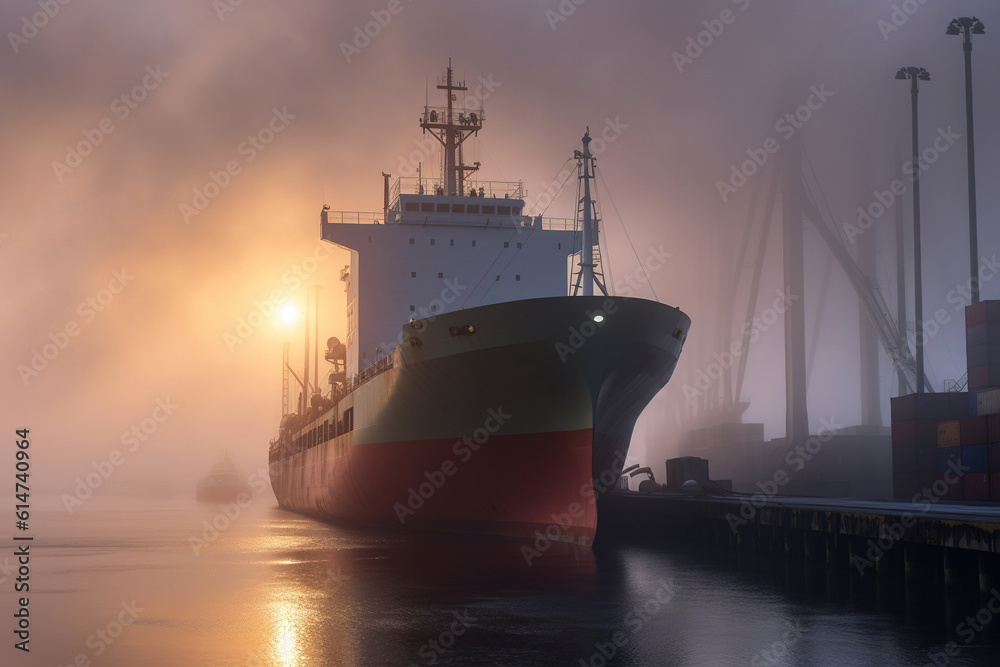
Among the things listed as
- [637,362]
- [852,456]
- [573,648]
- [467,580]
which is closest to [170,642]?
[573,648]

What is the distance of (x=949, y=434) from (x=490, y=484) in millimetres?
22156

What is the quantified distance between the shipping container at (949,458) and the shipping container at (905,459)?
448 cm

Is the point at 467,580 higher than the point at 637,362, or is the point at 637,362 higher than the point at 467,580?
the point at 637,362

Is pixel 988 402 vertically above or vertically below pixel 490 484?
above

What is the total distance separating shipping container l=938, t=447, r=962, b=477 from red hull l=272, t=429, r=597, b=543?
66.6ft

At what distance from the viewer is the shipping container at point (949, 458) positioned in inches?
1349

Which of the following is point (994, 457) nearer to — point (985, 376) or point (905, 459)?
point (985, 376)

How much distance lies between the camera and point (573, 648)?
1063 cm

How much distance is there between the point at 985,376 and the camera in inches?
1564

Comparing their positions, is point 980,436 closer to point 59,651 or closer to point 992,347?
point 992,347

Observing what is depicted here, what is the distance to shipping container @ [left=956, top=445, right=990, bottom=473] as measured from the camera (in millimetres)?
32000

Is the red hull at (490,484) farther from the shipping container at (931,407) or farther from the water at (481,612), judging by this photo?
the shipping container at (931,407)

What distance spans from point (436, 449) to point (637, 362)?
555cm

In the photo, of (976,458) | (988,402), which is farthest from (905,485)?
(976,458)
